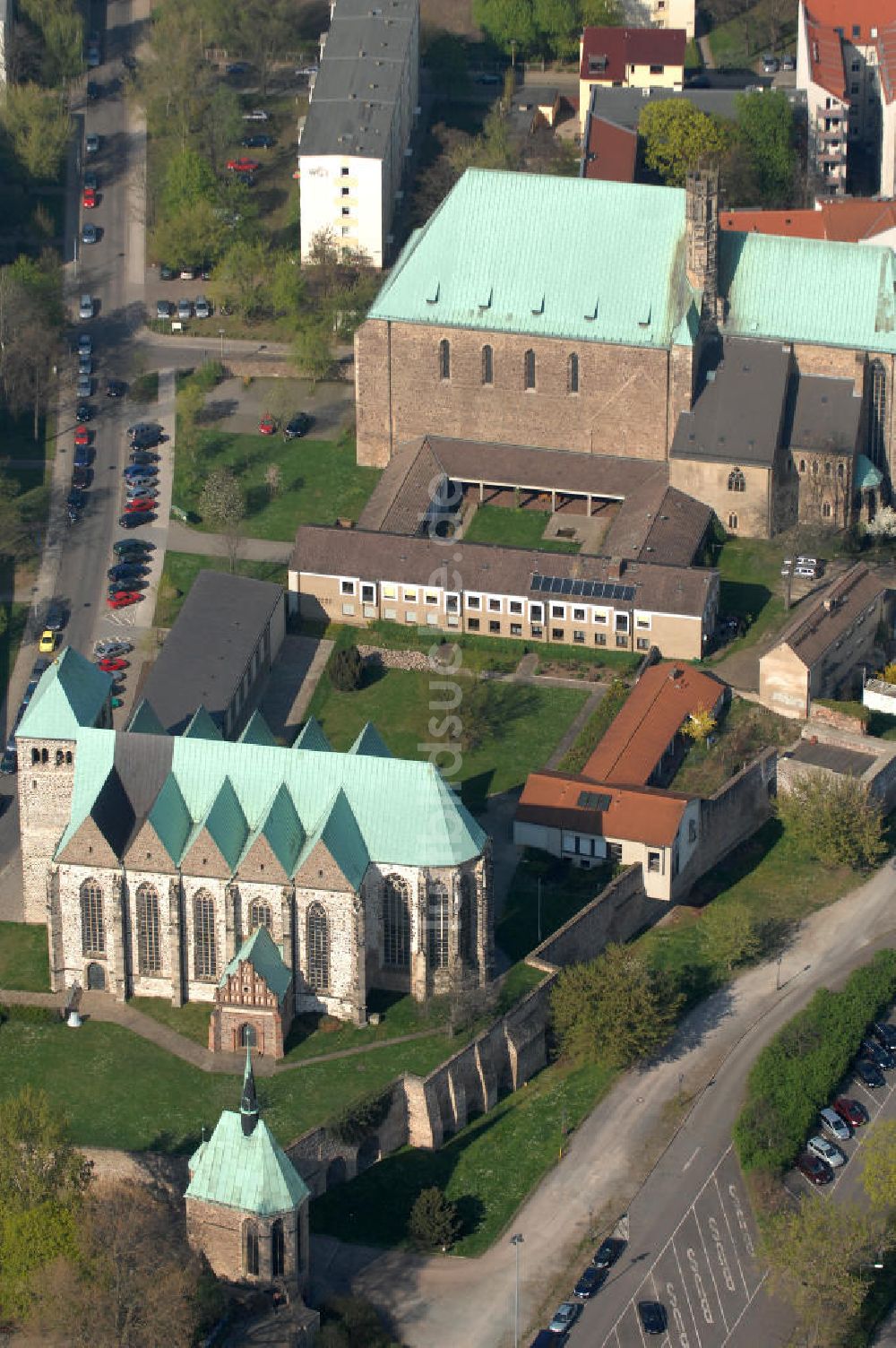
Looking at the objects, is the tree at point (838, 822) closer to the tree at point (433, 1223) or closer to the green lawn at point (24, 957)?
the tree at point (433, 1223)

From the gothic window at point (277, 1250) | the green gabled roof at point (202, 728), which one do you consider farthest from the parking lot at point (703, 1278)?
the green gabled roof at point (202, 728)

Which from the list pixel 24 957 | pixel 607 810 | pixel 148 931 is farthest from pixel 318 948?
pixel 607 810

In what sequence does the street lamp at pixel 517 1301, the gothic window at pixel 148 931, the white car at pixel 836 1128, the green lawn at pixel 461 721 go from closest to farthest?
the street lamp at pixel 517 1301, the white car at pixel 836 1128, the gothic window at pixel 148 931, the green lawn at pixel 461 721

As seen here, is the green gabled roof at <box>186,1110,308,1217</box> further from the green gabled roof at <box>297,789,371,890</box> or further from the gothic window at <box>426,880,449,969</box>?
the gothic window at <box>426,880,449,969</box>

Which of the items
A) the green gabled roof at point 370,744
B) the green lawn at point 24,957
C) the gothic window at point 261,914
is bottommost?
the green lawn at point 24,957

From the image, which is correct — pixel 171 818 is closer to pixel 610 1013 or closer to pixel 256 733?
pixel 256 733

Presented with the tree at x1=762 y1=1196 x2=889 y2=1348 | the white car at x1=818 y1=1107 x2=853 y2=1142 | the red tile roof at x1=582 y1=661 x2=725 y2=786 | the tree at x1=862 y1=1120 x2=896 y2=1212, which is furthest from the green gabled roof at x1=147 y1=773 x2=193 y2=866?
the tree at x1=862 y1=1120 x2=896 y2=1212

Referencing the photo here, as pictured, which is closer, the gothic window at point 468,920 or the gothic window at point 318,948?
the gothic window at point 318,948
